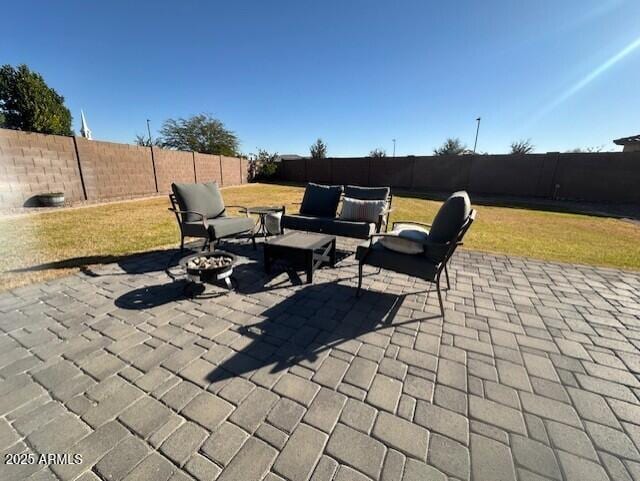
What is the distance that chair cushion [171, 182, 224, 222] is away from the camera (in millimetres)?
3807

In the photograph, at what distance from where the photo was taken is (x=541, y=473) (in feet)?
3.71

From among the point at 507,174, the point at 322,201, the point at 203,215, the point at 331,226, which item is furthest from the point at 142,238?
the point at 507,174

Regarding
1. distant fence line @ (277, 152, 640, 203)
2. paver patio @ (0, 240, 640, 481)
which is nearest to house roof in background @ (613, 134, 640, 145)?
distant fence line @ (277, 152, 640, 203)

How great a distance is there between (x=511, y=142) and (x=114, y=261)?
31229 mm

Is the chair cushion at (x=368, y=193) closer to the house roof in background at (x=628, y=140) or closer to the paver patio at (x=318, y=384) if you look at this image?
the paver patio at (x=318, y=384)

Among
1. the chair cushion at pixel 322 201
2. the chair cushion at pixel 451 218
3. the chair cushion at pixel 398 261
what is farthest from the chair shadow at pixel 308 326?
the chair cushion at pixel 322 201

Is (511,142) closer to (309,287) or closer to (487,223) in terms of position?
(487,223)

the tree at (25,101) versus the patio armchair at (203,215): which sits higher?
the tree at (25,101)

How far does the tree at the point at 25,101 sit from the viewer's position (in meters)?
17.3

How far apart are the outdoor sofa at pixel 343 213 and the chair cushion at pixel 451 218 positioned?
145cm

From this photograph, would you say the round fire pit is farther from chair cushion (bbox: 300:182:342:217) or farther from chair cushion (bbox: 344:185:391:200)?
chair cushion (bbox: 344:185:391:200)

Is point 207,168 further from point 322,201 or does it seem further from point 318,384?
point 318,384

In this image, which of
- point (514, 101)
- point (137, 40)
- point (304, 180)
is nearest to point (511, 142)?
point (514, 101)

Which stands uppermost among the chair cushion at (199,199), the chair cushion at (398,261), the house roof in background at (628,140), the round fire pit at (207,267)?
the house roof in background at (628,140)
